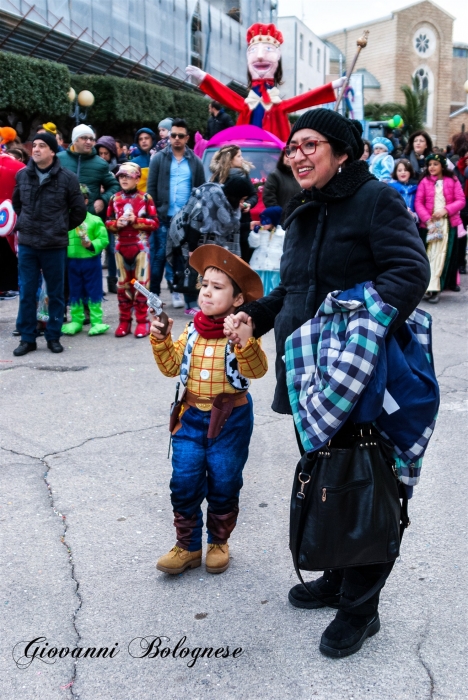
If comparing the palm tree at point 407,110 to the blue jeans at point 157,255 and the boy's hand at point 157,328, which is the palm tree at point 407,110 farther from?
the boy's hand at point 157,328

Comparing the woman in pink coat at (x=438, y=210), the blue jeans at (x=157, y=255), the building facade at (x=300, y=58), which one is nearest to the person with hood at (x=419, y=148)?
the woman in pink coat at (x=438, y=210)

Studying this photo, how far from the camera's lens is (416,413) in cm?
249

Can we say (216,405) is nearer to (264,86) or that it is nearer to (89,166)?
(89,166)

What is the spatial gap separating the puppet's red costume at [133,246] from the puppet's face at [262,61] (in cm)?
419

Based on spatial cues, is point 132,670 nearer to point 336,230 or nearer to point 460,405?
point 336,230

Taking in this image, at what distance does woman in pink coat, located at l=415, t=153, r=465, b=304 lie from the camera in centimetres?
920

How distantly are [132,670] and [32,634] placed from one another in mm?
430

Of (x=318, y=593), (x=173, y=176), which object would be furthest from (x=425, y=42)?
(x=318, y=593)

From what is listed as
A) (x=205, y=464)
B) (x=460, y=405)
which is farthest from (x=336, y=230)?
(x=460, y=405)

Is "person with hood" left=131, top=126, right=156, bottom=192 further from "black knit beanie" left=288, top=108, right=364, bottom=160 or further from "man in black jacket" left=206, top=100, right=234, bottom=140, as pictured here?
"black knit beanie" left=288, top=108, right=364, bottom=160

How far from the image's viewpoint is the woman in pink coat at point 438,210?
9203mm

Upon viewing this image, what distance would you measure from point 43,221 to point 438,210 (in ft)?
16.0

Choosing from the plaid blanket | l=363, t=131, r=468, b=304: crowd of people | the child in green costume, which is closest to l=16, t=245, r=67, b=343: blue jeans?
the child in green costume

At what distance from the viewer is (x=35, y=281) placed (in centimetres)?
684
